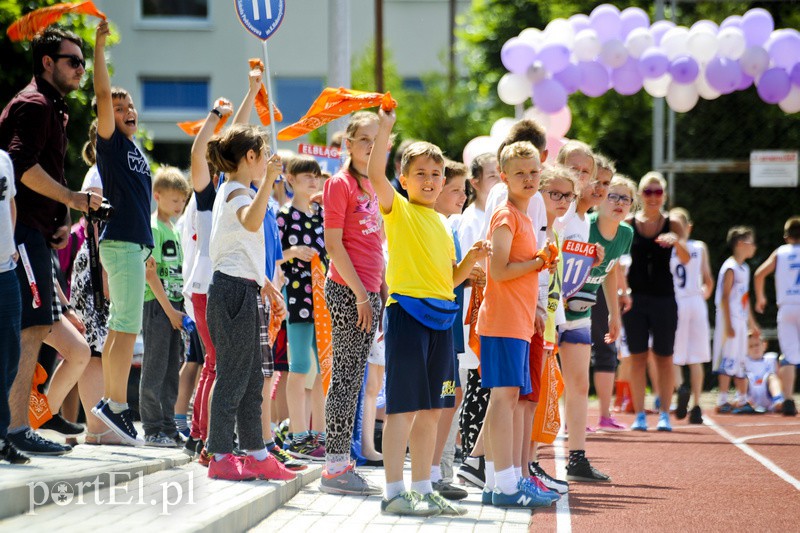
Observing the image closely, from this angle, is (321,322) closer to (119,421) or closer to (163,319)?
(163,319)

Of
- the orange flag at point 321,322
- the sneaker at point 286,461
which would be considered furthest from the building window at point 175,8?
the sneaker at point 286,461

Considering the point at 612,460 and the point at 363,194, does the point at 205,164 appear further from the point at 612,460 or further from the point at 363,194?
the point at 612,460

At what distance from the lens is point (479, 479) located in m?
7.43

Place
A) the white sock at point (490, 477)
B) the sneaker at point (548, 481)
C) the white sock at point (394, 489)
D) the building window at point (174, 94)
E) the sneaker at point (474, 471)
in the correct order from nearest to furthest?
the white sock at point (394, 489) → the white sock at point (490, 477) → the sneaker at point (548, 481) → the sneaker at point (474, 471) → the building window at point (174, 94)

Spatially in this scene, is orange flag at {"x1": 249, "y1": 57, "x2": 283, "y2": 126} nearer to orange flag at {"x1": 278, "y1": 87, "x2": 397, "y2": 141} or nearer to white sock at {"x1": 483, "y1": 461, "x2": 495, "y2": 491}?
orange flag at {"x1": 278, "y1": 87, "x2": 397, "y2": 141}

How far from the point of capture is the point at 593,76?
46.0 feet

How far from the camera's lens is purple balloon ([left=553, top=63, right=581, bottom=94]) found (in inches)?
551

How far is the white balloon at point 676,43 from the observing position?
45.8 ft

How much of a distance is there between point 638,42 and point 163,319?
7498 mm

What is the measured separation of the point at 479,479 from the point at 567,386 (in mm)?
896

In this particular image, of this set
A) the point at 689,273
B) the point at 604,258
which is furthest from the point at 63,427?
the point at 689,273

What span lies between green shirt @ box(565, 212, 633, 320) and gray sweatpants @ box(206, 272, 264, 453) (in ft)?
8.02

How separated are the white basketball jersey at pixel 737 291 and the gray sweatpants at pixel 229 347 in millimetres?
9410

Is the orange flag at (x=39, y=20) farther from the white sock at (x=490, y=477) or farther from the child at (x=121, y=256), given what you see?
the white sock at (x=490, y=477)
